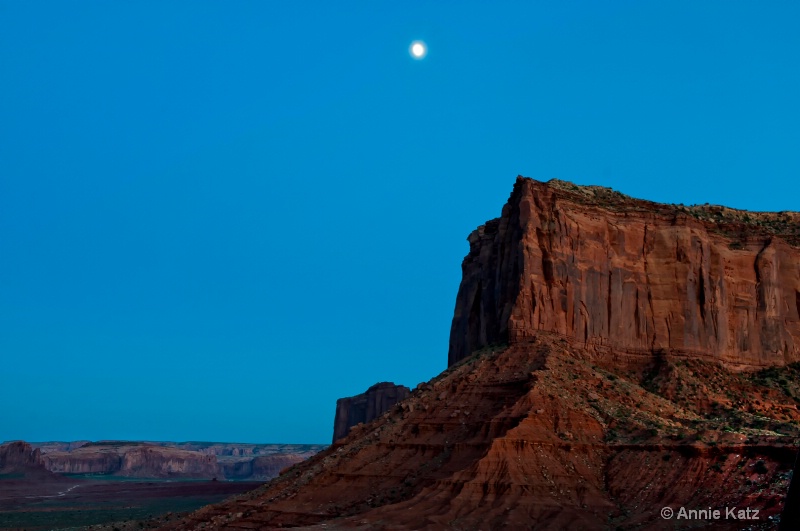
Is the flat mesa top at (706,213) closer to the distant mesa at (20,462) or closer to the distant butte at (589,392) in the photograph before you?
the distant butte at (589,392)

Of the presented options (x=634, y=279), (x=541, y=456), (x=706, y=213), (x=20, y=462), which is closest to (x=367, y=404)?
(x=706, y=213)

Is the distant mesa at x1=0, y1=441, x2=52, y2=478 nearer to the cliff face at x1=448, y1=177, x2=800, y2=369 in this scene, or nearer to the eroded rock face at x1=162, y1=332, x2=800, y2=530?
the cliff face at x1=448, y1=177, x2=800, y2=369

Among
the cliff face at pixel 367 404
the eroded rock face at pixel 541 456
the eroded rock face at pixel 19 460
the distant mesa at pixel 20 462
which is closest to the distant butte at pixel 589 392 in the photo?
the eroded rock face at pixel 541 456

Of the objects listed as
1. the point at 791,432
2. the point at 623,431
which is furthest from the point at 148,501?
the point at 791,432

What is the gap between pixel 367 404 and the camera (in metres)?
138

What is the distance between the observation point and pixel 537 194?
218ft

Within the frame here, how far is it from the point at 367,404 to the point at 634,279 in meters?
78.9

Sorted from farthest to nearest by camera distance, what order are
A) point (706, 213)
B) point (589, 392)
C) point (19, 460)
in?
1. point (19, 460)
2. point (706, 213)
3. point (589, 392)

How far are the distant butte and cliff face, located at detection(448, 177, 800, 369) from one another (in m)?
0.15

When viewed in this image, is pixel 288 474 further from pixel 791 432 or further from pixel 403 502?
pixel 791 432

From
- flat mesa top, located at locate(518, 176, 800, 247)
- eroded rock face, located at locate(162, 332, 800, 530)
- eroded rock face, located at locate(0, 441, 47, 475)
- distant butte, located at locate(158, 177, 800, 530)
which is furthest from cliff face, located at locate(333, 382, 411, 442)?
eroded rock face, located at locate(0, 441, 47, 475)

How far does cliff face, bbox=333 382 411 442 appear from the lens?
13288 centimetres

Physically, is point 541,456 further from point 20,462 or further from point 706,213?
point 20,462

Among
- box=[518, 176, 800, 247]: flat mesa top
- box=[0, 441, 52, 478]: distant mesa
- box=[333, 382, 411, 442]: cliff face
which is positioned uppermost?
box=[518, 176, 800, 247]: flat mesa top
